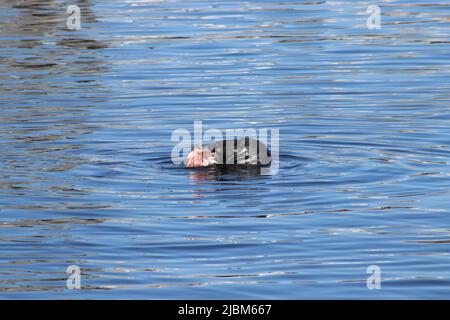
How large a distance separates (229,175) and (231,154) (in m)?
0.27

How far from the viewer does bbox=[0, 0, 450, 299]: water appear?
28.7 feet

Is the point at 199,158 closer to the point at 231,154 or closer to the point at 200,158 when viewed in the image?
the point at 200,158

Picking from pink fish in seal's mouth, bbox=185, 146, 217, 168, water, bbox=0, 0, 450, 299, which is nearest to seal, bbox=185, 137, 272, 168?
pink fish in seal's mouth, bbox=185, 146, 217, 168

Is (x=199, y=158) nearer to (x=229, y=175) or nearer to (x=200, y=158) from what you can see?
(x=200, y=158)

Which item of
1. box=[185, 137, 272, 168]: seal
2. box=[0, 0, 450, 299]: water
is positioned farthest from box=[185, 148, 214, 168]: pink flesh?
box=[0, 0, 450, 299]: water

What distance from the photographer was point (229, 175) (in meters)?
11.7

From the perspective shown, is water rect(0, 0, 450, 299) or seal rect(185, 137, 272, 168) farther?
seal rect(185, 137, 272, 168)

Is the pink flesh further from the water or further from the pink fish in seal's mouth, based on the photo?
the water

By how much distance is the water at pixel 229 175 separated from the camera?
875cm

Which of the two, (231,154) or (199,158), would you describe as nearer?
(199,158)

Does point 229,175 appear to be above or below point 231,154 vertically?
below

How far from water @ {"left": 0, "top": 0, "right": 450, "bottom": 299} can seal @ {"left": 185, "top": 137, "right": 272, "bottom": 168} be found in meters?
0.15

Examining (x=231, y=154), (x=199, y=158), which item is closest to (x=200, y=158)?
(x=199, y=158)
